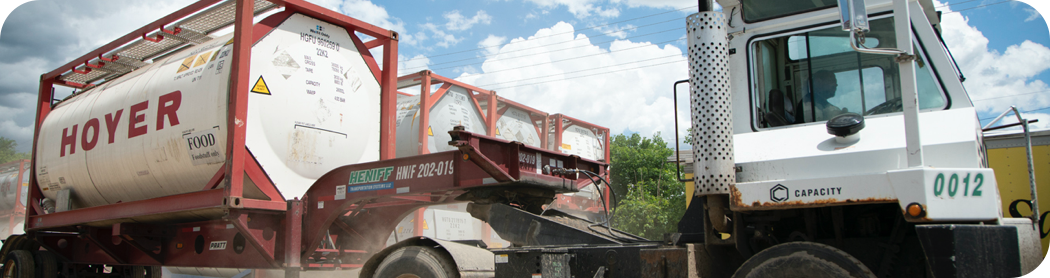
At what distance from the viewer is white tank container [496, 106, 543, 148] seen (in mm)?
13266

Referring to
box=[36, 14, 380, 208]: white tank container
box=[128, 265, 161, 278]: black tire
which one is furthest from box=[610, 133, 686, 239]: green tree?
box=[128, 265, 161, 278]: black tire

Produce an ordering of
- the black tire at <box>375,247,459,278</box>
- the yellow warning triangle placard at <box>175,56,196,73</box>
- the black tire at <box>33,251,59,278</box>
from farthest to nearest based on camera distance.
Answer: the black tire at <box>33,251,59,278</box>
the yellow warning triangle placard at <box>175,56,196,73</box>
the black tire at <box>375,247,459,278</box>

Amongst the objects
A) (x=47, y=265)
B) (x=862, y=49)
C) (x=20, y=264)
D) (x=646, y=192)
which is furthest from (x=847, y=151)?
(x=646, y=192)

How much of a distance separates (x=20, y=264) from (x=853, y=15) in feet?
34.4

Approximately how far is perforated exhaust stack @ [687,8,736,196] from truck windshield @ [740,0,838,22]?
1.04ft

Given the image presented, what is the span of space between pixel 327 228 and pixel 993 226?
5182mm

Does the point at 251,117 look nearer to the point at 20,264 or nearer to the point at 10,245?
the point at 20,264

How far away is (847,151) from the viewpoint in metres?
3.23

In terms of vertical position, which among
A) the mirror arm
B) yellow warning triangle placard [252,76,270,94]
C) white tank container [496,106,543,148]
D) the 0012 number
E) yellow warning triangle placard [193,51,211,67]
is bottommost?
the 0012 number

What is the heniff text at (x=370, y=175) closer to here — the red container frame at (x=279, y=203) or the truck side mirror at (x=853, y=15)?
the red container frame at (x=279, y=203)

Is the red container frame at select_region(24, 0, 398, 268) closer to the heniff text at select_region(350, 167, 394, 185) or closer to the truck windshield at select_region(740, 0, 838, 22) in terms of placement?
the heniff text at select_region(350, 167, 394, 185)

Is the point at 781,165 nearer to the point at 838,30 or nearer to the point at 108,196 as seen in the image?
the point at 838,30

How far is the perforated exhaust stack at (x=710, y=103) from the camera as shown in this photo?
11.4 feet

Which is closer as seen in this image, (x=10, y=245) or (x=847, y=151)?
(x=847, y=151)
